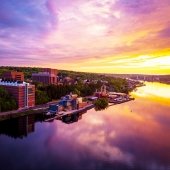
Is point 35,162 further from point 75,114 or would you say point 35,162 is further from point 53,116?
point 75,114

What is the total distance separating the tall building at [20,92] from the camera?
2398 cm

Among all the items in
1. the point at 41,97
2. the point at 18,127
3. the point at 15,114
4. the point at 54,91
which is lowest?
the point at 18,127

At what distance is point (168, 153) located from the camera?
14117mm

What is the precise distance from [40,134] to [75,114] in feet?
27.8

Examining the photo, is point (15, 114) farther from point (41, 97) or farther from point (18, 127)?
point (41, 97)

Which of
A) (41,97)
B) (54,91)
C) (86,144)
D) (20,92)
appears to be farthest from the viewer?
(54,91)

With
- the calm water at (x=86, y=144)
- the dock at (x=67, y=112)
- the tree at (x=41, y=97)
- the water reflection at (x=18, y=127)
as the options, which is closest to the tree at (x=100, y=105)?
the dock at (x=67, y=112)

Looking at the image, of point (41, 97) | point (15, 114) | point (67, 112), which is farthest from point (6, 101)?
point (67, 112)

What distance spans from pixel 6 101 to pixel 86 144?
10342 mm

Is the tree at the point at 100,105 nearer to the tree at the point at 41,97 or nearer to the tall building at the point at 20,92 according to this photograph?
the tree at the point at 41,97

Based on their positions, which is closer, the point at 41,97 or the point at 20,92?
the point at 20,92

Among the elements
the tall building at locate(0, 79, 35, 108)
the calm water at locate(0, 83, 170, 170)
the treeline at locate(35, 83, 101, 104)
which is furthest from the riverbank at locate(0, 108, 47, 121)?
the treeline at locate(35, 83, 101, 104)

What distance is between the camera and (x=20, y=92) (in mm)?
24078

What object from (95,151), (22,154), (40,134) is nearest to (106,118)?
(40,134)
